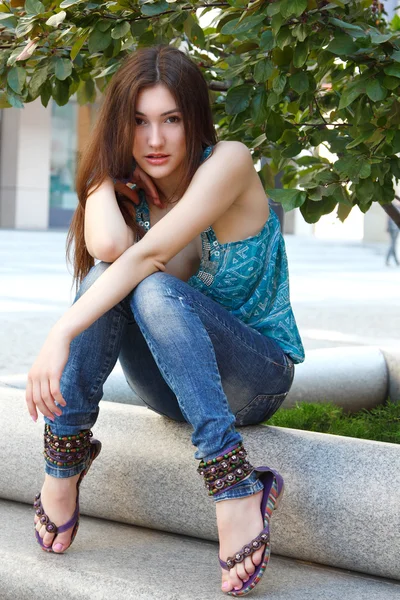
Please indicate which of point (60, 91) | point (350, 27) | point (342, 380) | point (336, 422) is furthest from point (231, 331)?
point (342, 380)

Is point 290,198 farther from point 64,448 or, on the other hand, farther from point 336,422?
point 336,422

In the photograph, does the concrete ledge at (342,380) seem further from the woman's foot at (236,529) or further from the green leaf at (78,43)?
the green leaf at (78,43)

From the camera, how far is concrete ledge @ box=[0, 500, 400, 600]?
91.3 inches

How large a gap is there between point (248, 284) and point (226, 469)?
2.10ft

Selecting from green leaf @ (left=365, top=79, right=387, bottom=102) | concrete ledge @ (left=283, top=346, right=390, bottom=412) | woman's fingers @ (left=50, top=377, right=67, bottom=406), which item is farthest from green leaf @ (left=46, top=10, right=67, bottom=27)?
concrete ledge @ (left=283, top=346, right=390, bottom=412)

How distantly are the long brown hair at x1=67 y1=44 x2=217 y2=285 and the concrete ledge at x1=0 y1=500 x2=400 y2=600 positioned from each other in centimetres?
90

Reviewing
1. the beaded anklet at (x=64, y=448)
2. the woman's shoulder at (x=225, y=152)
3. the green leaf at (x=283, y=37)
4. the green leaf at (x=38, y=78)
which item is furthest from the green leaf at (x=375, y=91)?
the beaded anklet at (x=64, y=448)

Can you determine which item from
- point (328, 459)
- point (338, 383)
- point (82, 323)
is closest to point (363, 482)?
point (328, 459)

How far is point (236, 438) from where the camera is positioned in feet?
7.47

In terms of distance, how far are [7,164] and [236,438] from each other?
27.3 meters

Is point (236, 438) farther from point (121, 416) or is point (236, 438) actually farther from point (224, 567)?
point (121, 416)

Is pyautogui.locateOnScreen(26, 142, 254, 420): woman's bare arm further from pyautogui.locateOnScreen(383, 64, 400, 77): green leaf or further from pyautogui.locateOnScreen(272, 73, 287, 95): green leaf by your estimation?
pyautogui.locateOnScreen(383, 64, 400, 77): green leaf

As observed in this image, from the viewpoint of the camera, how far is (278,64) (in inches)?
100.0

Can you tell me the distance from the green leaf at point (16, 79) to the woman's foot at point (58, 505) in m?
1.13
